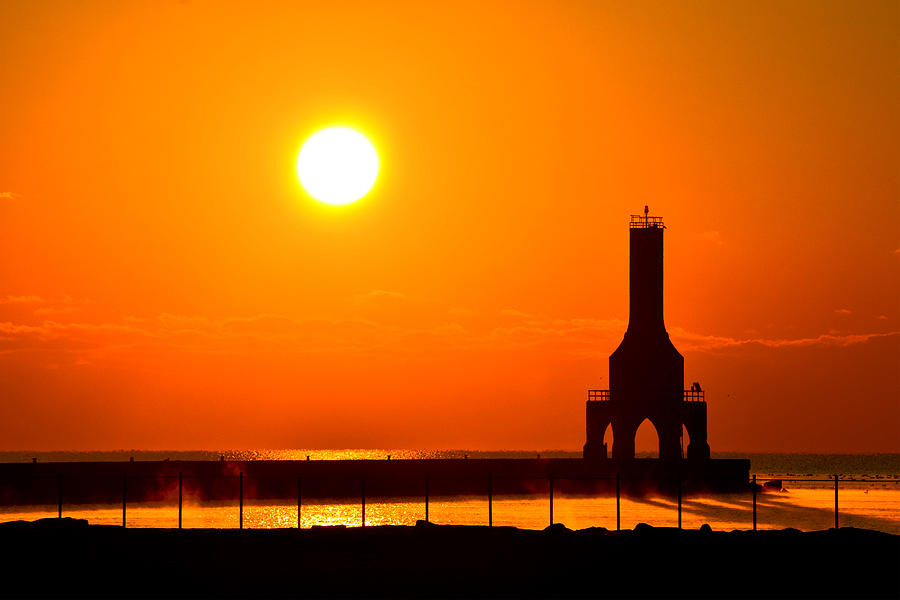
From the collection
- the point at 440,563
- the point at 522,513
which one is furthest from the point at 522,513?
the point at 440,563

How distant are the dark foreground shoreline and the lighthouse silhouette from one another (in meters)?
44.5

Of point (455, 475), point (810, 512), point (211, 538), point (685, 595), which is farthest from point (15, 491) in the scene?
point (685, 595)

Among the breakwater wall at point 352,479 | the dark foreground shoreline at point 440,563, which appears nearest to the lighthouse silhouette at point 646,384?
the breakwater wall at point 352,479

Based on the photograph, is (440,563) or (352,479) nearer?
(440,563)

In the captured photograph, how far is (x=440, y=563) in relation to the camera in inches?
1799

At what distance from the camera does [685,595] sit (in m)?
42.0

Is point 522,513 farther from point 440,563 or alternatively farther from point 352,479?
point 440,563

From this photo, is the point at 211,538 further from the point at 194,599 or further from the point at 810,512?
the point at 810,512

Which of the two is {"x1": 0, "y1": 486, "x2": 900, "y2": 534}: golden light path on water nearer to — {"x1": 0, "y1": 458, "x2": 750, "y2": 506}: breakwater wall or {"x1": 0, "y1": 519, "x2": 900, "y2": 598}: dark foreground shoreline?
{"x1": 0, "y1": 458, "x2": 750, "y2": 506}: breakwater wall

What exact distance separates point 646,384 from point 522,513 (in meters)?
17.6

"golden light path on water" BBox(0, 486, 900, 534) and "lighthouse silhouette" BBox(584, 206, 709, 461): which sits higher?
"lighthouse silhouette" BBox(584, 206, 709, 461)

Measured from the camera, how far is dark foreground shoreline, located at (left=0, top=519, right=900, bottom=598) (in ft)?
138

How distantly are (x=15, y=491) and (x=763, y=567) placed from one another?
176 ft

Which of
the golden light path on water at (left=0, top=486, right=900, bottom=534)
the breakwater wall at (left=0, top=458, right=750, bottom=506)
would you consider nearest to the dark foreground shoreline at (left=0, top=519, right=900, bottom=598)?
the golden light path on water at (left=0, top=486, right=900, bottom=534)
